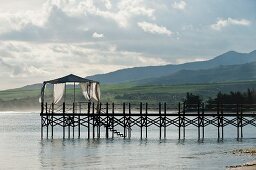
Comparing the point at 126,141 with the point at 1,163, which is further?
the point at 126,141

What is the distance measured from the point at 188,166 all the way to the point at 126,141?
96.2 feet

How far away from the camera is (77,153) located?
2608 inches

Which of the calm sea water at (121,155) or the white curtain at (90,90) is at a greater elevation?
the white curtain at (90,90)

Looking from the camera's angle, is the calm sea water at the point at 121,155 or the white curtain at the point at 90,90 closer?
the calm sea water at the point at 121,155

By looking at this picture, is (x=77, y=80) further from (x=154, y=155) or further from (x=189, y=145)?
(x=154, y=155)

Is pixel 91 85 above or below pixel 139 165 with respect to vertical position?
above

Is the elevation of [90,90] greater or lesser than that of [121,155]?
greater

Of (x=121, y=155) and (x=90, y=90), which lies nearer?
(x=121, y=155)

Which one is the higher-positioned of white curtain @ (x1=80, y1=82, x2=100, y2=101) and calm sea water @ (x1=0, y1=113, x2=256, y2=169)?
white curtain @ (x1=80, y1=82, x2=100, y2=101)

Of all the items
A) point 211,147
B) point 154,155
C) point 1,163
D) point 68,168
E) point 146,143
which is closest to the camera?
point 68,168

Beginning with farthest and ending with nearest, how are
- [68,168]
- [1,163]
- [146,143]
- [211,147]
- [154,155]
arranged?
[146,143]
[211,147]
[154,155]
[1,163]
[68,168]

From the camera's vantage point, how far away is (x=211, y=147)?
73.0 meters

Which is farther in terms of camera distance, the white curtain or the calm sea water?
the white curtain

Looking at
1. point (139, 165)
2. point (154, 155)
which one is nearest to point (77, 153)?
point (154, 155)
